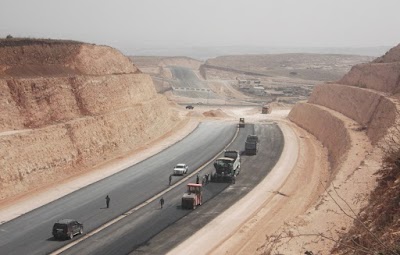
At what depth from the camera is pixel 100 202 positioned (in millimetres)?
42500

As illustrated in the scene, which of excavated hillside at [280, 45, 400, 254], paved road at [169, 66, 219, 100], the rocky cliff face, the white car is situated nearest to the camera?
excavated hillside at [280, 45, 400, 254]

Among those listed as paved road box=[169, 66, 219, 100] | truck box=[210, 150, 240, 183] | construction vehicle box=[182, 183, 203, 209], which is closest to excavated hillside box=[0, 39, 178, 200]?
truck box=[210, 150, 240, 183]

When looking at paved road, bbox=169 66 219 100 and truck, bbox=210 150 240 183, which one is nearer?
truck, bbox=210 150 240 183

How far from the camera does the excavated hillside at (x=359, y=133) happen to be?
2061 centimetres

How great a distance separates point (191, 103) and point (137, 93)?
65.1m

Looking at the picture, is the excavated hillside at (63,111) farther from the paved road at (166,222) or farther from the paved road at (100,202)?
the paved road at (166,222)

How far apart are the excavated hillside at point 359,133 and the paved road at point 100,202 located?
A: 16.0m

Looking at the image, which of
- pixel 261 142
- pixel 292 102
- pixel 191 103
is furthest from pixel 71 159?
pixel 292 102

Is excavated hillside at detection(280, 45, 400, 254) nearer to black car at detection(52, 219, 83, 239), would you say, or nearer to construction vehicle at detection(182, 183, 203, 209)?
construction vehicle at detection(182, 183, 203, 209)

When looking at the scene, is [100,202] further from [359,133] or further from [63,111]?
[359,133]

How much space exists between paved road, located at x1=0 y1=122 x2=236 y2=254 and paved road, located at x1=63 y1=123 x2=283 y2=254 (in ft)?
2.73

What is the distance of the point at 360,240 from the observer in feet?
63.8

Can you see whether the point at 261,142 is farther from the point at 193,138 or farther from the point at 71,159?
the point at 71,159

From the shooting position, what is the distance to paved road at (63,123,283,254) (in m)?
32.2
